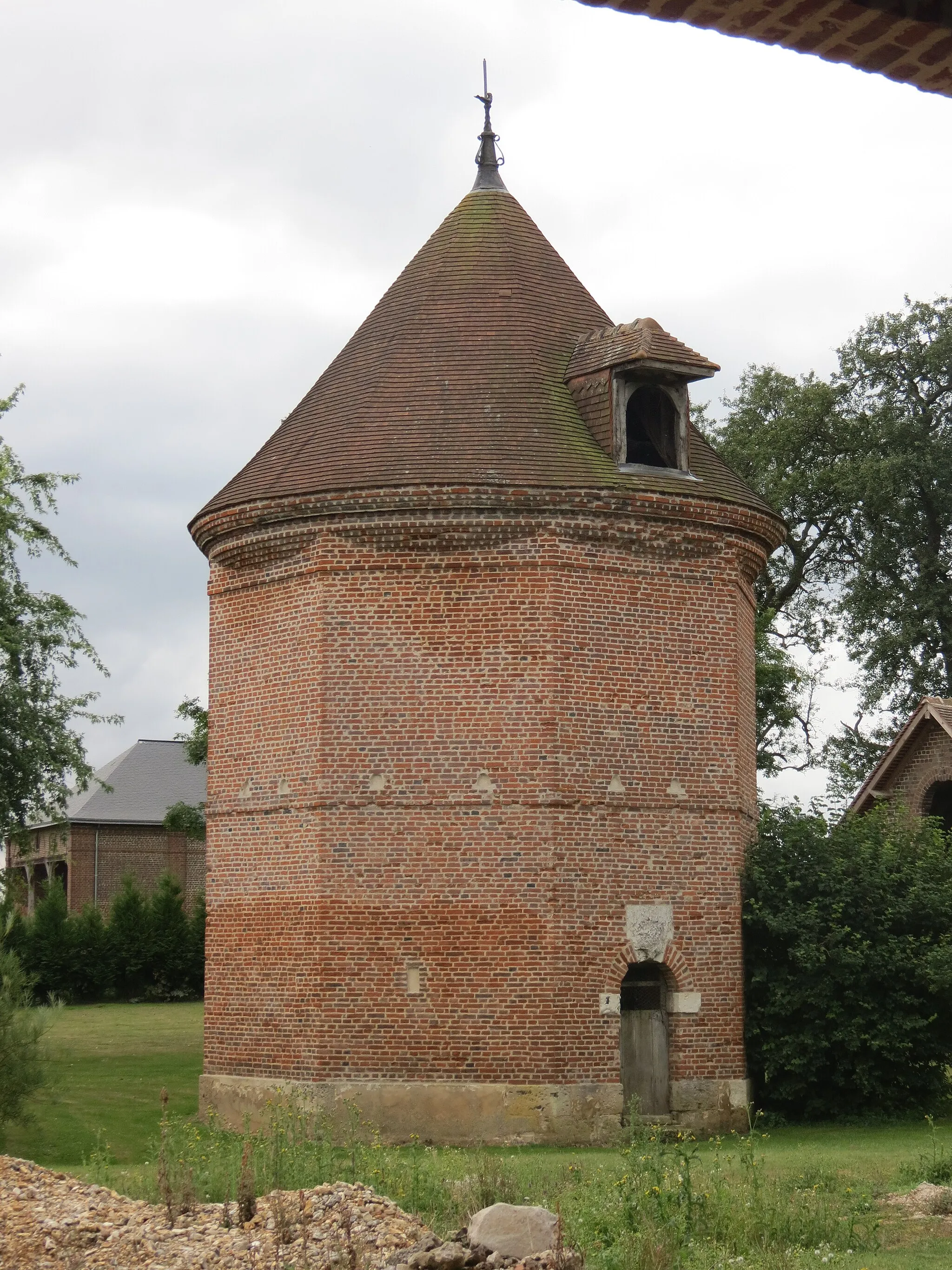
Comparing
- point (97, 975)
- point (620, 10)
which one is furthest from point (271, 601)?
point (97, 975)

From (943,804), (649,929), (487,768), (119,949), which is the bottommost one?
(119,949)

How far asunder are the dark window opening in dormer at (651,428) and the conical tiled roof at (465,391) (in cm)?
47

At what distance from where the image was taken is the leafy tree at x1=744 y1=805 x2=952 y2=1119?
18359mm

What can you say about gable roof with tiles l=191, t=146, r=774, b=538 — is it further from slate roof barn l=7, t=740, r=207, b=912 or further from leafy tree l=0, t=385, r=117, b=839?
slate roof barn l=7, t=740, r=207, b=912

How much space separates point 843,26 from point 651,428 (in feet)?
51.4

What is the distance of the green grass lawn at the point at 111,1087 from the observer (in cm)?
1728

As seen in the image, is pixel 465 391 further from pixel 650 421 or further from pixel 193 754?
pixel 193 754

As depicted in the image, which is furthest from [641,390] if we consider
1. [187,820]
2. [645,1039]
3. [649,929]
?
[187,820]

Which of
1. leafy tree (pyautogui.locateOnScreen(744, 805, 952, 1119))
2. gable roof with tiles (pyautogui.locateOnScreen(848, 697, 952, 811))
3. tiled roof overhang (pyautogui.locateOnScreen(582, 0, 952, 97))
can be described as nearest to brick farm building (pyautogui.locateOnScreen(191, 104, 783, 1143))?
leafy tree (pyautogui.locateOnScreen(744, 805, 952, 1119))

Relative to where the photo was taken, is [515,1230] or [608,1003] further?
[608,1003]

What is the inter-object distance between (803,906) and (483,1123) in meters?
4.73

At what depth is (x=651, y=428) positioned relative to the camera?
64.1 ft

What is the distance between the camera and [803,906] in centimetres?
1872

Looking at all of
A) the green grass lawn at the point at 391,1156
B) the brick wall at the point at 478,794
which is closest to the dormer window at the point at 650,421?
the brick wall at the point at 478,794
